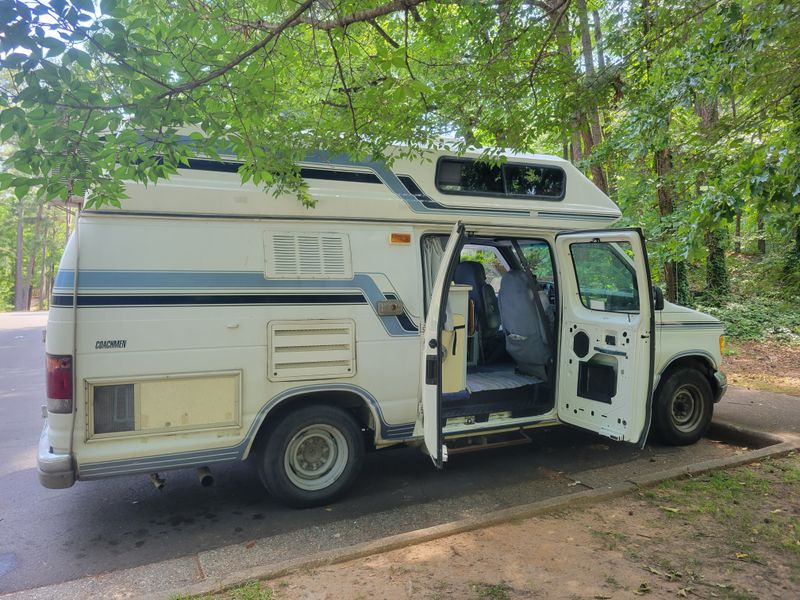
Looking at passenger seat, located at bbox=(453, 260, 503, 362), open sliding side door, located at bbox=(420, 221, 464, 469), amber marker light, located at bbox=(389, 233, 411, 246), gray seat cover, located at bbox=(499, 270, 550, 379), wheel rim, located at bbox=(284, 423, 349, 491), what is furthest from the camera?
passenger seat, located at bbox=(453, 260, 503, 362)

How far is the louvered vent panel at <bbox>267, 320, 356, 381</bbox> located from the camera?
161 inches

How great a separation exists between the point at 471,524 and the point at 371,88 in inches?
129

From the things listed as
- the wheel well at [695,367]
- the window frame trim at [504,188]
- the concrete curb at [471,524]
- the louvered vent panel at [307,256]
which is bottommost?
the concrete curb at [471,524]

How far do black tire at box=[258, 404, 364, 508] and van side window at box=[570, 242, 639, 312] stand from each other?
8.29 feet

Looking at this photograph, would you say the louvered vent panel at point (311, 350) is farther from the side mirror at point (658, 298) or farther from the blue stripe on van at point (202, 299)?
the side mirror at point (658, 298)

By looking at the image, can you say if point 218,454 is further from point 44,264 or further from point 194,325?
point 44,264

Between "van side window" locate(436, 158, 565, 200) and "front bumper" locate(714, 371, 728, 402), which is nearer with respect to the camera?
"van side window" locate(436, 158, 565, 200)

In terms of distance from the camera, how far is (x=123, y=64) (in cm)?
281

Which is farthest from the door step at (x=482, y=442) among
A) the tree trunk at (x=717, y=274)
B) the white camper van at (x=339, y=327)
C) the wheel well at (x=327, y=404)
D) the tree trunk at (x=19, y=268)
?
the tree trunk at (x=19, y=268)

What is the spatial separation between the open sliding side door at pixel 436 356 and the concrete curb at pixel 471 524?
0.50m

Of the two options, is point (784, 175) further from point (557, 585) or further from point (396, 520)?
point (396, 520)

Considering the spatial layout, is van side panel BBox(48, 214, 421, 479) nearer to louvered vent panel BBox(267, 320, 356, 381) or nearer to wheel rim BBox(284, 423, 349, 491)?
louvered vent panel BBox(267, 320, 356, 381)

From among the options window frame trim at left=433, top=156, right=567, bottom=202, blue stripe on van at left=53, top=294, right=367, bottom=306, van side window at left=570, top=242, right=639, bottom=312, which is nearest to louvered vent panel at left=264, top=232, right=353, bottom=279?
blue stripe on van at left=53, top=294, right=367, bottom=306

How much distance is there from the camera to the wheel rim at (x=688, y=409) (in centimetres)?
568
